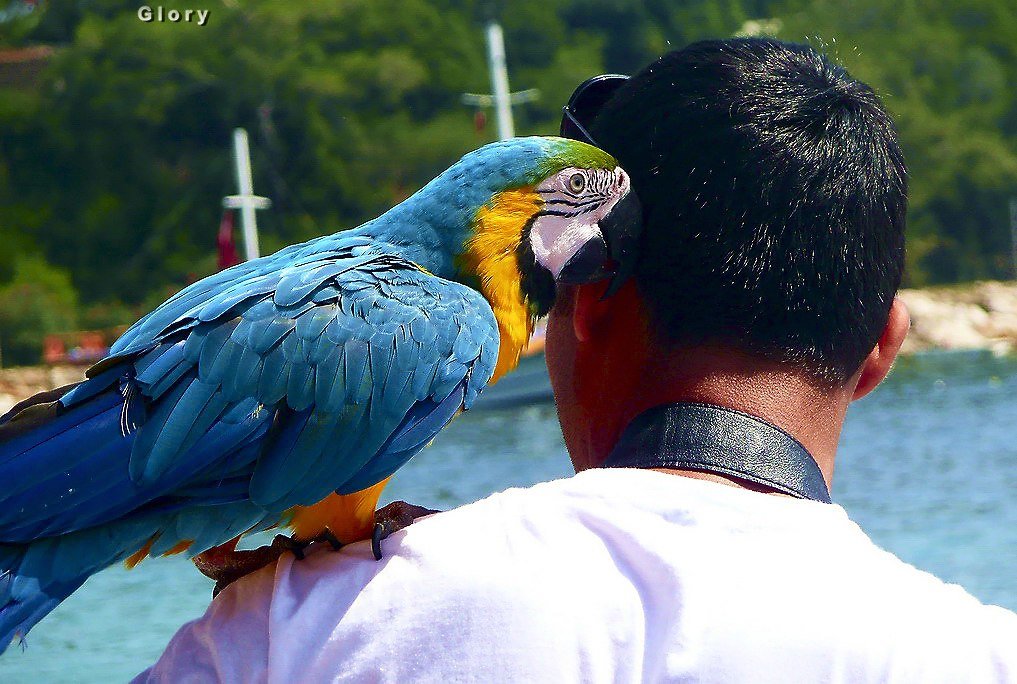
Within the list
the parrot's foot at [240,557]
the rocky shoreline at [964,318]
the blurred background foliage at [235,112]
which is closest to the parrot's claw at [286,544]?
the parrot's foot at [240,557]

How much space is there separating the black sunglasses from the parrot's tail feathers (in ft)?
1.85

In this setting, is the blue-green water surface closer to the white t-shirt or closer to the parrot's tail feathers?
the parrot's tail feathers

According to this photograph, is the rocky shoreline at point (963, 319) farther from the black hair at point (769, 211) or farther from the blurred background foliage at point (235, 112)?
the black hair at point (769, 211)

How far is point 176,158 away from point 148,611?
14577 mm

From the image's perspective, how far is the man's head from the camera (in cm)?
83

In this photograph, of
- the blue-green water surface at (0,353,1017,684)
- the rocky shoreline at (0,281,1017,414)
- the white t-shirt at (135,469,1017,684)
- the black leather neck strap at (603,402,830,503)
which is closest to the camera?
the white t-shirt at (135,469,1017,684)

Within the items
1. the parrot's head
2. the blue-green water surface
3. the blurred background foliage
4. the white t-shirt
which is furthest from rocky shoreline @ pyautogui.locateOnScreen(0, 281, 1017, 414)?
the white t-shirt

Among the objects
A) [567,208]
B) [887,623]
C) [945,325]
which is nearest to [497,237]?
[567,208]

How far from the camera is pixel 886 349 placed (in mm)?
964

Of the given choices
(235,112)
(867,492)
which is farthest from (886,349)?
(235,112)

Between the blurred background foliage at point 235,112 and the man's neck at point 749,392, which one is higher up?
the man's neck at point 749,392

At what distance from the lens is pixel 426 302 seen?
1.05m

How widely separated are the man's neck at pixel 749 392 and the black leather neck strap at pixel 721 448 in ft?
0.05

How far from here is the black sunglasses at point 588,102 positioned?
3.34 feet
